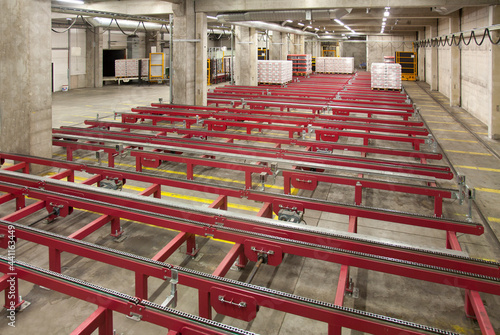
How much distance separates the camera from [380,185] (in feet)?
19.6

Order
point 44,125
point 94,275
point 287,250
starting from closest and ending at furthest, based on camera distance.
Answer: point 287,250 < point 94,275 < point 44,125

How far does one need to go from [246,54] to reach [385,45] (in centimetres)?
2572

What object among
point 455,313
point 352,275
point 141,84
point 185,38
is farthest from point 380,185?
point 141,84

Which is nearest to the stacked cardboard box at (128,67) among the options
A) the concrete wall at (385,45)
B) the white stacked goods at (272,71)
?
the white stacked goods at (272,71)

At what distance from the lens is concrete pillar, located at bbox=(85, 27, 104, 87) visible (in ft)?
87.2

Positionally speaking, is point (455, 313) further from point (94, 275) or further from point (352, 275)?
point (94, 275)

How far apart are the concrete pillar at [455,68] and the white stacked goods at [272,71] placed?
8.43 metres

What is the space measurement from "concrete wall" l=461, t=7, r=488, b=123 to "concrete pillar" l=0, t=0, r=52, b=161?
13.6m

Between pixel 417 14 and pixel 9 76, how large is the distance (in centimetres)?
2013

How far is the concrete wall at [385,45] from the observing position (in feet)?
131

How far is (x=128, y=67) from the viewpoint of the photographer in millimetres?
28766

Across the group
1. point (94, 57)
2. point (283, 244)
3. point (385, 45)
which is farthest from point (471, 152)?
point (385, 45)

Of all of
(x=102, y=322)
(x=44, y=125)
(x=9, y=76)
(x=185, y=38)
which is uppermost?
(x=185, y=38)

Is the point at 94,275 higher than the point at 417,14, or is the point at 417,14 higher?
the point at 417,14
